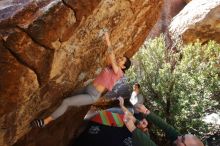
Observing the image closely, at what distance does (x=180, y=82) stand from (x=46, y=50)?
6735 millimetres

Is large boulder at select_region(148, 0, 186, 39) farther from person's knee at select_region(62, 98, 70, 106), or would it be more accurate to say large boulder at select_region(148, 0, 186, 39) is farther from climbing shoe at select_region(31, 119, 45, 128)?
climbing shoe at select_region(31, 119, 45, 128)

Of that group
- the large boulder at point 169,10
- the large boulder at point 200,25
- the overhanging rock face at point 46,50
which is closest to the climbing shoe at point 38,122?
the overhanging rock face at point 46,50

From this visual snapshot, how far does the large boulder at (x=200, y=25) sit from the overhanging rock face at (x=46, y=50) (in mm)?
9562

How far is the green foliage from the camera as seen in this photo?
11.0 meters

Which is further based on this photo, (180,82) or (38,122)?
(180,82)

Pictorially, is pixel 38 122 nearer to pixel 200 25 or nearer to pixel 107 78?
pixel 107 78

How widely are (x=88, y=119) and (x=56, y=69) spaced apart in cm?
273

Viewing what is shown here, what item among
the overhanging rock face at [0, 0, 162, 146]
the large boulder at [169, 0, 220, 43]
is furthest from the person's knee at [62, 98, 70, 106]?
the large boulder at [169, 0, 220, 43]

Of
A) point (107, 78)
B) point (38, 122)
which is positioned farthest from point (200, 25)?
point (38, 122)

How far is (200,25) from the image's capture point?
1648cm

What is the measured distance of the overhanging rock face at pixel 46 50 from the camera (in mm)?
5234

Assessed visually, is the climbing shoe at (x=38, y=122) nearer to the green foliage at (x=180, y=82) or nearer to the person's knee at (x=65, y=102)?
the person's knee at (x=65, y=102)

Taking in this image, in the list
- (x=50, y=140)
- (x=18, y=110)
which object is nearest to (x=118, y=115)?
(x=50, y=140)

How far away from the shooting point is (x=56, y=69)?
5.84 m
